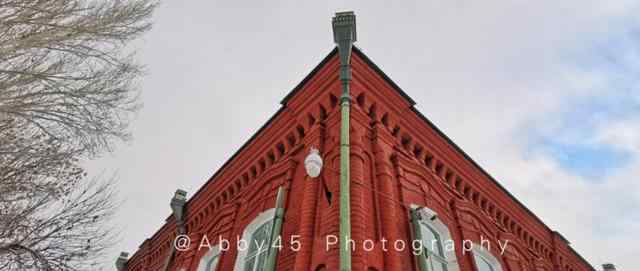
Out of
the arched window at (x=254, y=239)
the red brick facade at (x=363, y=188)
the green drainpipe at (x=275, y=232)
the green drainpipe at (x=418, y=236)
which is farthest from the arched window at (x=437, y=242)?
the arched window at (x=254, y=239)

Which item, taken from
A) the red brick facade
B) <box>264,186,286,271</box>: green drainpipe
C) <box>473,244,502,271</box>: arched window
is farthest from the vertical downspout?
<box>473,244,502,271</box>: arched window

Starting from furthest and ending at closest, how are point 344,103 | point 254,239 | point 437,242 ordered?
point 254,239
point 437,242
point 344,103

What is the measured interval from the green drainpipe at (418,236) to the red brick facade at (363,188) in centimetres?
10

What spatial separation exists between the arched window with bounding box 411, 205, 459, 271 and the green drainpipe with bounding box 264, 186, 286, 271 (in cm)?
214

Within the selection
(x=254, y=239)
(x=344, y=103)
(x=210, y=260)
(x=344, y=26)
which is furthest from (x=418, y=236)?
(x=210, y=260)

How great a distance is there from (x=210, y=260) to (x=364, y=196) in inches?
201

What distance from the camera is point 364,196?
582 cm

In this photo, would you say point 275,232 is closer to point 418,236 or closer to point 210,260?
point 418,236

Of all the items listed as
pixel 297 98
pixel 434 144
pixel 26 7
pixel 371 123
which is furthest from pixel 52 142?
pixel 434 144

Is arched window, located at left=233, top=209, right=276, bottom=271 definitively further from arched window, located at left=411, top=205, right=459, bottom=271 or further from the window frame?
arched window, located at left=411, top=205, right=459, bottom=271

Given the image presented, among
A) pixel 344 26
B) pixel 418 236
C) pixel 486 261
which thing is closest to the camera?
pixel 418 236

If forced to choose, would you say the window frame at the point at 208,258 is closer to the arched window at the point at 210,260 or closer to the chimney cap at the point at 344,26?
the arched window at the point at 210,260

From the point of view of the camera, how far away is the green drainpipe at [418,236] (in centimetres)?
571

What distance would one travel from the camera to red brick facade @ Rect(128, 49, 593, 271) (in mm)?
5676
